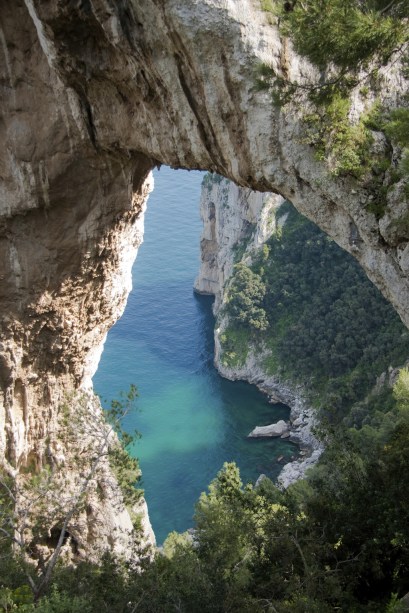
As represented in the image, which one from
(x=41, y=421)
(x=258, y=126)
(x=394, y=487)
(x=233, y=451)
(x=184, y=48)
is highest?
(x=184, y=48)

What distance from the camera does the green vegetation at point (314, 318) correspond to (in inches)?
1538

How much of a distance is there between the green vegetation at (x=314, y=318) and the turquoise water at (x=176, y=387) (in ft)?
10.9

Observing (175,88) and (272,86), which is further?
(175,88)

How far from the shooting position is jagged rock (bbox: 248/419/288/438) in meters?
39.6

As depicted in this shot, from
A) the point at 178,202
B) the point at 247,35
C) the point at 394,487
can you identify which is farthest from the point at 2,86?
the point at 178,202

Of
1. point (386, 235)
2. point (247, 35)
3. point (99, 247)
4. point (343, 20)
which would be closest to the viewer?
point (343, 20)

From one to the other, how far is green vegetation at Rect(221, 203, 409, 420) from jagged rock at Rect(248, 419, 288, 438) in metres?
2.79

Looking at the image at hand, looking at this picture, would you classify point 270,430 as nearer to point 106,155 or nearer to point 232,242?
point 232,242

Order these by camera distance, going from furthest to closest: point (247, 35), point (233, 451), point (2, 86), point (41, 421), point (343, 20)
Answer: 1. point (233, 451)
2. point (41, 421)
3. point (2, 86)
4. point (247, 35)
5. point (343, 20)

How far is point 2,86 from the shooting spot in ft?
37.0

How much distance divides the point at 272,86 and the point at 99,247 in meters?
5.96

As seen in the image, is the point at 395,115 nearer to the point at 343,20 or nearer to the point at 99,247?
the point at 343,20

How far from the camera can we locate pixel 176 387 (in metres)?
45.9

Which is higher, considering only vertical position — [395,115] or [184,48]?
[184,48]
